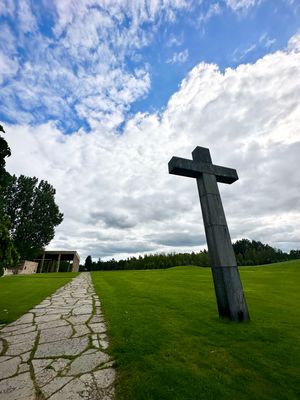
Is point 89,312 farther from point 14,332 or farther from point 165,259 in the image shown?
point 165,259

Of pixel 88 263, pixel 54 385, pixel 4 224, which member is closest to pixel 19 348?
pixel 54 385

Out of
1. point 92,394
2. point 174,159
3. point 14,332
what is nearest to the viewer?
point 92,394

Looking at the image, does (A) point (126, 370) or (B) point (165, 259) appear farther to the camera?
(B) point (165, 259)

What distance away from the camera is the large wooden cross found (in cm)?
477

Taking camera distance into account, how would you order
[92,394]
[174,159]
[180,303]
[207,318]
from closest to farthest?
1. [92,394]
2. [207,318]
3. [174,159]
4. [180,303]

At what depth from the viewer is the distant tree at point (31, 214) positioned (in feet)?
90.7

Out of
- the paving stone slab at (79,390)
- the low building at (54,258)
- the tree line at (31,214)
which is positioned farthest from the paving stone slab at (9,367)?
the low building at (54,258)

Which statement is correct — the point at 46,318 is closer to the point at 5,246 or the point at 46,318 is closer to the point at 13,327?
the point at 13,327

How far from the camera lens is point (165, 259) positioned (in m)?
53.5

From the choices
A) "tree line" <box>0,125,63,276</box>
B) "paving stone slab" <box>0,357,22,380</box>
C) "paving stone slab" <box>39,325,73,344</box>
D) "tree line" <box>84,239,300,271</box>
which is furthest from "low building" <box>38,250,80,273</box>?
"paving stone slab" <box>0,357,22,380</box>

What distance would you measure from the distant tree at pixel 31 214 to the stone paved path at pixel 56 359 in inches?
1031

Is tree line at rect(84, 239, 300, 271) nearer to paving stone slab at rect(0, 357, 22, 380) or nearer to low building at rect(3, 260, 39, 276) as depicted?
low building at rect(3, 260, 39, 276)

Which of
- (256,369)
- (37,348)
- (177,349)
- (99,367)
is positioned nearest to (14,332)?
(37,348)

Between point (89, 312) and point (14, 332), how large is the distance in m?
1.85
